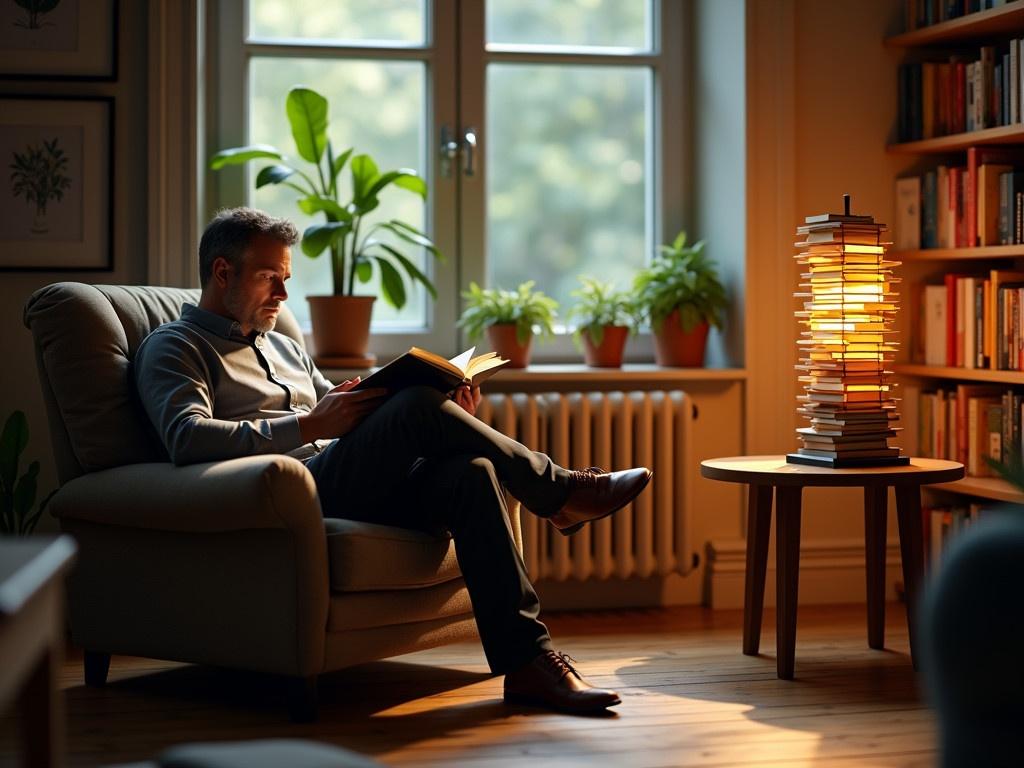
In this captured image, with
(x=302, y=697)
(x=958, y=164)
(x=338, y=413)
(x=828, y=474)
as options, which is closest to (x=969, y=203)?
(x=958, y=164)

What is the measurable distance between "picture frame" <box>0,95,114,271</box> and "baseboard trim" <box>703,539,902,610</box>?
196cm

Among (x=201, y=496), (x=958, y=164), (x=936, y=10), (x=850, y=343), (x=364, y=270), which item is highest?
(x=936, y=10)

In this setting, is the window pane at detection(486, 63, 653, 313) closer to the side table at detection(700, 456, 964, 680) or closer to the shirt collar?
the side table at detection(700, 456, 964, 680)

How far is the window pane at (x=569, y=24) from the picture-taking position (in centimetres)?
393

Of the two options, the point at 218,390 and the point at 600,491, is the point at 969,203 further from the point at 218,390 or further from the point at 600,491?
the point at 218,390

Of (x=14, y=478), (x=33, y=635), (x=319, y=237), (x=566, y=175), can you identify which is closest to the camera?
(x=33, y=635)

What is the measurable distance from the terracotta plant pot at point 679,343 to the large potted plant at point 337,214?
71 cm

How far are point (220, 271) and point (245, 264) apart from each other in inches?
2.5

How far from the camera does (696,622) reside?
356 centimetres

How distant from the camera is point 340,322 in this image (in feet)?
11.7

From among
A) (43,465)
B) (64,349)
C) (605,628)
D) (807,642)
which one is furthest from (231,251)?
(807,642)

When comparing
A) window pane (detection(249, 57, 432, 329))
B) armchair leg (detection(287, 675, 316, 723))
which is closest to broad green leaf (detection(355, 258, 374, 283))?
window pane (detection(249, 57, 432, 329))

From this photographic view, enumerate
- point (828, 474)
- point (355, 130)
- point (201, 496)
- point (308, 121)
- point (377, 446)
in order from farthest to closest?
point (355, 130)
point (308, 121)
point (828, 474)
point (377, 446)
point (201, 496)

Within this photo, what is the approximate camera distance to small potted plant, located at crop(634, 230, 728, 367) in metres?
3.74
